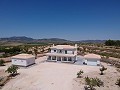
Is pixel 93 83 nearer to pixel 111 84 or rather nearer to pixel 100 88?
pixel 100 88

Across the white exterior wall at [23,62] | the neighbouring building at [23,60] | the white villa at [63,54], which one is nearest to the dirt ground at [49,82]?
the white exterior wall at [23,62]

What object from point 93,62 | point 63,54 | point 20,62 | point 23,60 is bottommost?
point 93,62

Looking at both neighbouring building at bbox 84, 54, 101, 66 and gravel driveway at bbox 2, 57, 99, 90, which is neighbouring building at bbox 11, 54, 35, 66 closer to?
gravel driveway at bbox 2, 57, 99, 90

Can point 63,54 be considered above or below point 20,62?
above

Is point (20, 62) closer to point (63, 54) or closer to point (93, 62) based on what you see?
point (63, 54)

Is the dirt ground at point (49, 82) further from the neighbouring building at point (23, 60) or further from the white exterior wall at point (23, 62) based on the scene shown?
the neighbouring building at point (23, 60)

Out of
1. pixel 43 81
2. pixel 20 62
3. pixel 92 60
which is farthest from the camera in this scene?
pixel 92 60

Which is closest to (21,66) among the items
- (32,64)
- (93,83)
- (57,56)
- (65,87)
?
(32,64)

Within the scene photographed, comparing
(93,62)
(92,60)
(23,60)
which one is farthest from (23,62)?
(93,62)

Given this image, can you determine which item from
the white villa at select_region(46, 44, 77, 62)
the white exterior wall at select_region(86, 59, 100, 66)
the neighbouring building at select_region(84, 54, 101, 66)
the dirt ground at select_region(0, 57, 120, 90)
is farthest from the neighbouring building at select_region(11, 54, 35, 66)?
the white exterior wall at select_region(86, 59, 100, 66)
